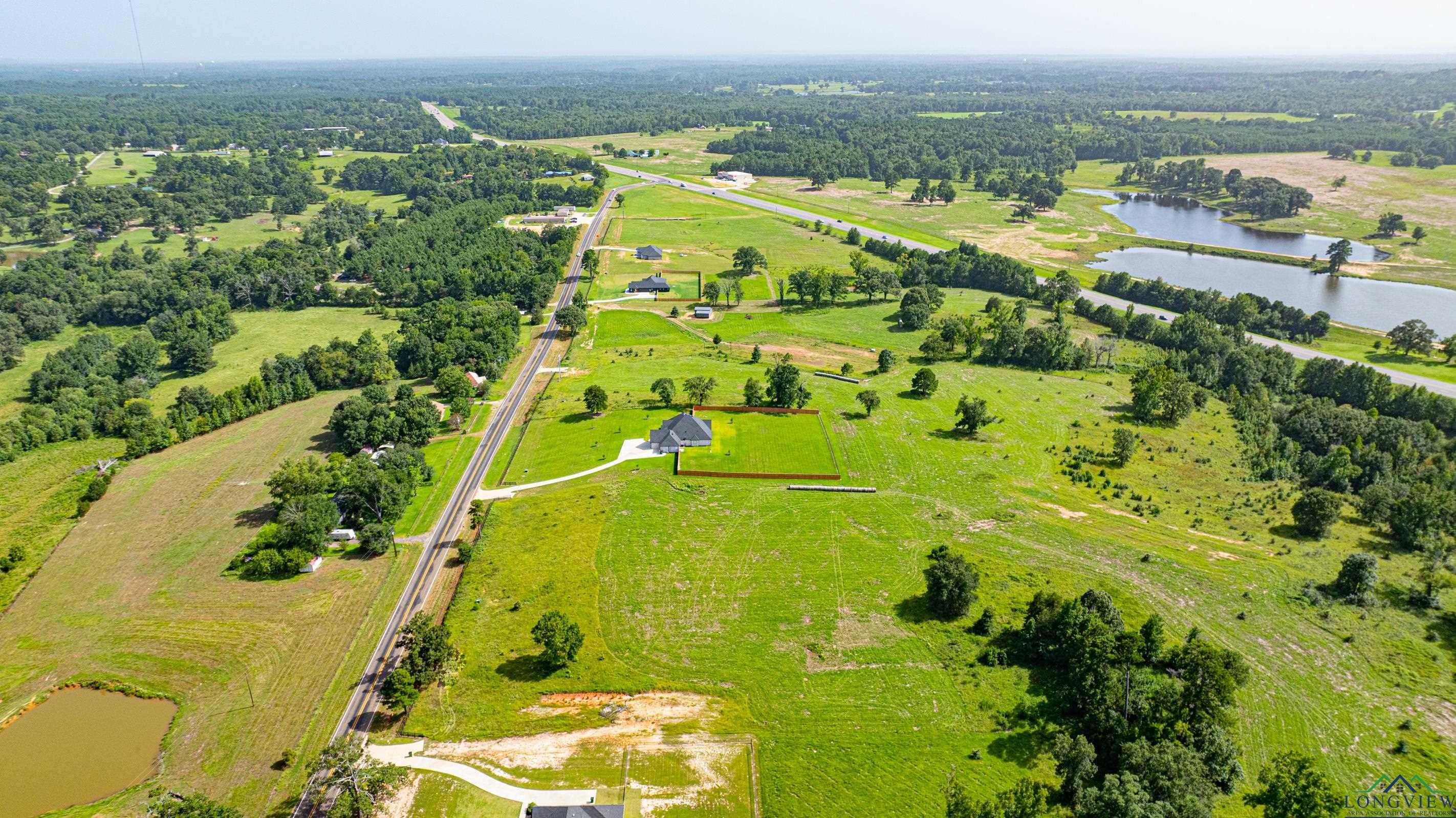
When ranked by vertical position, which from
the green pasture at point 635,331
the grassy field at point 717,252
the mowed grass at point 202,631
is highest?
the grassy field at point 717,252

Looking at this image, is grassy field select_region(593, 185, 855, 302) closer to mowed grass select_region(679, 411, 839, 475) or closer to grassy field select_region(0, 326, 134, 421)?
mowed grass select_region(679, 411, 839, 475)

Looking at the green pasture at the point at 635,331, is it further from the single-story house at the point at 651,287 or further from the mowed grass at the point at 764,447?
the mowed grass at the point at 764,447

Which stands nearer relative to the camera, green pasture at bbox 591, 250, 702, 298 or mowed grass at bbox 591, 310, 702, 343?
mowed grass at bbox 591, 310, 702, 343

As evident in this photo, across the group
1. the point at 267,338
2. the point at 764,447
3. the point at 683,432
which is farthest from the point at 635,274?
the point at 764,447

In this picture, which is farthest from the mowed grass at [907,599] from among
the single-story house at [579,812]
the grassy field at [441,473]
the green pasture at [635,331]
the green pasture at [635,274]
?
the green pasture at [635,274]

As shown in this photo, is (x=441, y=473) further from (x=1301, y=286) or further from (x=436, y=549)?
(x=1301, y=286)

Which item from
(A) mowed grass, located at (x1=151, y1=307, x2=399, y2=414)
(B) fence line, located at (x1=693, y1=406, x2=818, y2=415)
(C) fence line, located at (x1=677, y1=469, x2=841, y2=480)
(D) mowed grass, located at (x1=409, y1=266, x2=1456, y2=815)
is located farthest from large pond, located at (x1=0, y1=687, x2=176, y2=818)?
(B) fence line, located at (x1=693, y1=406, x2=818, y2=415)
